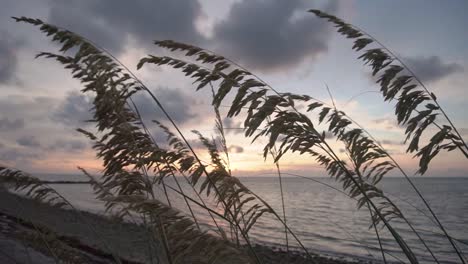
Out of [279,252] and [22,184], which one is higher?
[22,184]

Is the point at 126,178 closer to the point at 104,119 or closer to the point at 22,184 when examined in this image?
the point at 104,119

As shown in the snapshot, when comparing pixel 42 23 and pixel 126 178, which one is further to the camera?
pixel 126 178

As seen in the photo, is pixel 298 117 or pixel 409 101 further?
pixel 409 101

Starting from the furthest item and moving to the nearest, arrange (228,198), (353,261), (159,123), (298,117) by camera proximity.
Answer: (353,261)
(159,123)
(228,198)
(298,117)

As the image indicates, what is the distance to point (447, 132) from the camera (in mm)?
2336

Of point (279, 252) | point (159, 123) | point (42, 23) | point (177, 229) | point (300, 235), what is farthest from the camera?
point (300, 235)

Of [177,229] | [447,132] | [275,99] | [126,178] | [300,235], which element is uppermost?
[275,99]

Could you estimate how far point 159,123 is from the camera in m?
4.85

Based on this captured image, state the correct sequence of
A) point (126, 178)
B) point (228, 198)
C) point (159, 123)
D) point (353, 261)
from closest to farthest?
1. point (228, 198)
2. point (126, 178)
3. point (159, 123)
4. point (353, 261)

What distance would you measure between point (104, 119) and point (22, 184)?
0.94 metres

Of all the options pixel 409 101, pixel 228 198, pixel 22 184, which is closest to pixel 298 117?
pixel 228 198

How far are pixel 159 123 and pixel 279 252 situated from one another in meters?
17.7

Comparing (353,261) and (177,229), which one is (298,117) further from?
(353,261)

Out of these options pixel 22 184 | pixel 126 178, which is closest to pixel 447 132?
pixel 126 178
